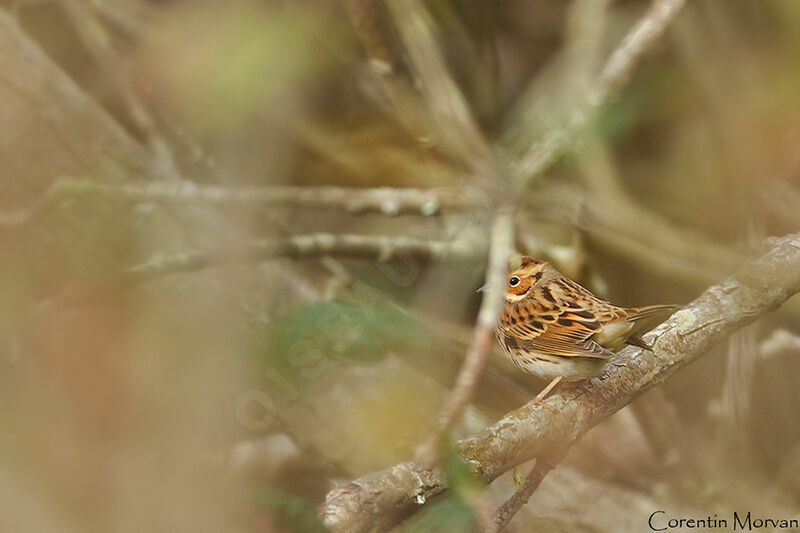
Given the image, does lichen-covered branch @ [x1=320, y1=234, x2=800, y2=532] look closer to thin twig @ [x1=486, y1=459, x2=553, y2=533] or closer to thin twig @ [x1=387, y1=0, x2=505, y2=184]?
thin twig @ [x1=486, y1=459, x2=553, y2=533]

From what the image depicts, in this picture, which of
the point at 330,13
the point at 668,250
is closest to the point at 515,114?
the point at 330,13

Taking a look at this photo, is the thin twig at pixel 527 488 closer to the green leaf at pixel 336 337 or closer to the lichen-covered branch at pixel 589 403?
the lichen-covered branch at pixel 589 403

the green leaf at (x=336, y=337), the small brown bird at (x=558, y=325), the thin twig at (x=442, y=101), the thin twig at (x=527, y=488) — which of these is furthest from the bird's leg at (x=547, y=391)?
the thin twig at (x=442, y=101)

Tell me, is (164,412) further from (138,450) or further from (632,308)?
(632,308)

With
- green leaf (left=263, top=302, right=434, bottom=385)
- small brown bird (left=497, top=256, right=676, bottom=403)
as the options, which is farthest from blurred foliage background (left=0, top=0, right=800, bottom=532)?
small brown bird (left=497, top=256, right=676, bottom=403)

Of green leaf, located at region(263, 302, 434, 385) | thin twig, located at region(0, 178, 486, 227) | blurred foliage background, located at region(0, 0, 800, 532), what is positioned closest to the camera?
blurred foliage background, located at region(0, 0, 800, 532)

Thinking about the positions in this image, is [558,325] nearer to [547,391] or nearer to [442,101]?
[547,391]
